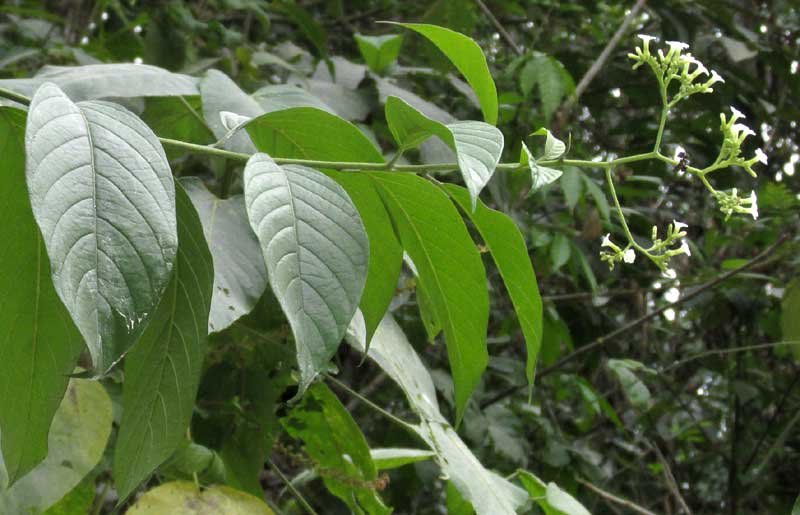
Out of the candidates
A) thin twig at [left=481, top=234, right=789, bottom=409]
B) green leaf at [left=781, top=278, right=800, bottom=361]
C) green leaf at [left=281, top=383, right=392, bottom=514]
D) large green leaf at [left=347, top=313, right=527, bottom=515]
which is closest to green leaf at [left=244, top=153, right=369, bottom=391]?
large green leaf at [left=347, top=313, right=527, bottom=515]

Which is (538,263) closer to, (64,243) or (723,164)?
(723,164)

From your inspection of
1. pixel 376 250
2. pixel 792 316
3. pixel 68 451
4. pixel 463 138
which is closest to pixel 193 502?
pixel 68 451

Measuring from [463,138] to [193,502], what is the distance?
484mm

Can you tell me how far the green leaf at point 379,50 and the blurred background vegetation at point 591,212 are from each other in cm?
2

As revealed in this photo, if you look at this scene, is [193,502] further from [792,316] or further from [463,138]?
[792,316]

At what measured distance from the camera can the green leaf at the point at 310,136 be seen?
675mm

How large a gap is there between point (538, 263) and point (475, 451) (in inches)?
20.0

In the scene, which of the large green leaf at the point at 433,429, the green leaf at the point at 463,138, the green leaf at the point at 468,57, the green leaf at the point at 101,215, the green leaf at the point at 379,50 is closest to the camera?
the green leaf at the point at 101,215

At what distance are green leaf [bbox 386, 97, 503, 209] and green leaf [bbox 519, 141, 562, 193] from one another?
0.07ft

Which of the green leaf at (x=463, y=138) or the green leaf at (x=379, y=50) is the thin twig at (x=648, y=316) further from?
the green leaf at (x=463, y=138)

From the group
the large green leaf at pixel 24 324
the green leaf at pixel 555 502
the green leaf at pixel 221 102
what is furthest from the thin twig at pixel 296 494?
the large green leaf at pixel 24 324

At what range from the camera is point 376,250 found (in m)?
0.68

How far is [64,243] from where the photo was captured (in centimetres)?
42

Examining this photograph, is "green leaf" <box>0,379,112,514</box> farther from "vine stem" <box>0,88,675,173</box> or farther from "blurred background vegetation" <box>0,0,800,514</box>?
"blurred background vegetation" <box>0,0,800,514</box>
